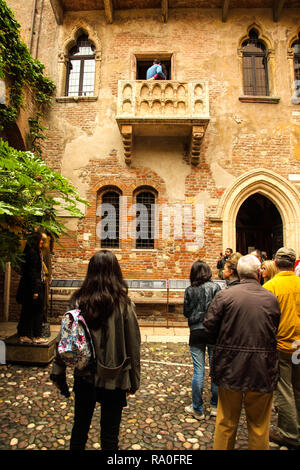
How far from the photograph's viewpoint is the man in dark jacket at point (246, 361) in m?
2.11

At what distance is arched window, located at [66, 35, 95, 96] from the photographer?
941 cm

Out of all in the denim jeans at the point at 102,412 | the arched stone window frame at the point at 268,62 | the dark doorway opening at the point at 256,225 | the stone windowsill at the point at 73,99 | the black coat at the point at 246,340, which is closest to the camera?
the denim jeans at the point at 102,412

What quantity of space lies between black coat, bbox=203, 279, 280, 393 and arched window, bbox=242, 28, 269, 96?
30.3ft

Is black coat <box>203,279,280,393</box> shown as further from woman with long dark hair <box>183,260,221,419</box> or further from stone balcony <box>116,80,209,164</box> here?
stone balcony <box>116,80,209,164</box>

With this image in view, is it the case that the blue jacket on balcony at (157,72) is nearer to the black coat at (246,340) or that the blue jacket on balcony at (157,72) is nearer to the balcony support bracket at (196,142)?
the balcony support bracket at (196,142)

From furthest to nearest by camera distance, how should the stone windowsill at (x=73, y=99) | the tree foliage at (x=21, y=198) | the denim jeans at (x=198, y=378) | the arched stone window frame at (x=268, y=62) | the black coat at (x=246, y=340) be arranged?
the stone windowsill at (x=73, y=99) → the arched stone window frame at (x=268, y=62) → the tree foliage at (x=21, y=198) → the denim jeans at (x=198, y=378) → the black coat at (x=246, y=340)

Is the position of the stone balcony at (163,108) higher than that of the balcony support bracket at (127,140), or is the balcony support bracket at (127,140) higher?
the stone balcony at (163,108)

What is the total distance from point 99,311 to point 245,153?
823 cm

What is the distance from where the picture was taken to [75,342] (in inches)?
73.2

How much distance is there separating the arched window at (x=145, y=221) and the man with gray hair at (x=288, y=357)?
19.4 feet

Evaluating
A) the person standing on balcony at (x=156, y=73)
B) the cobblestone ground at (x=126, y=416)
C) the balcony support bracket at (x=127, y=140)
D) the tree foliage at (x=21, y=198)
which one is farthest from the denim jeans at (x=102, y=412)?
the person standing on balcony at (x=156, y=73)

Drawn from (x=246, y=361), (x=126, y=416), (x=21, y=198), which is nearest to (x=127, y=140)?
(x=21, y=198)
